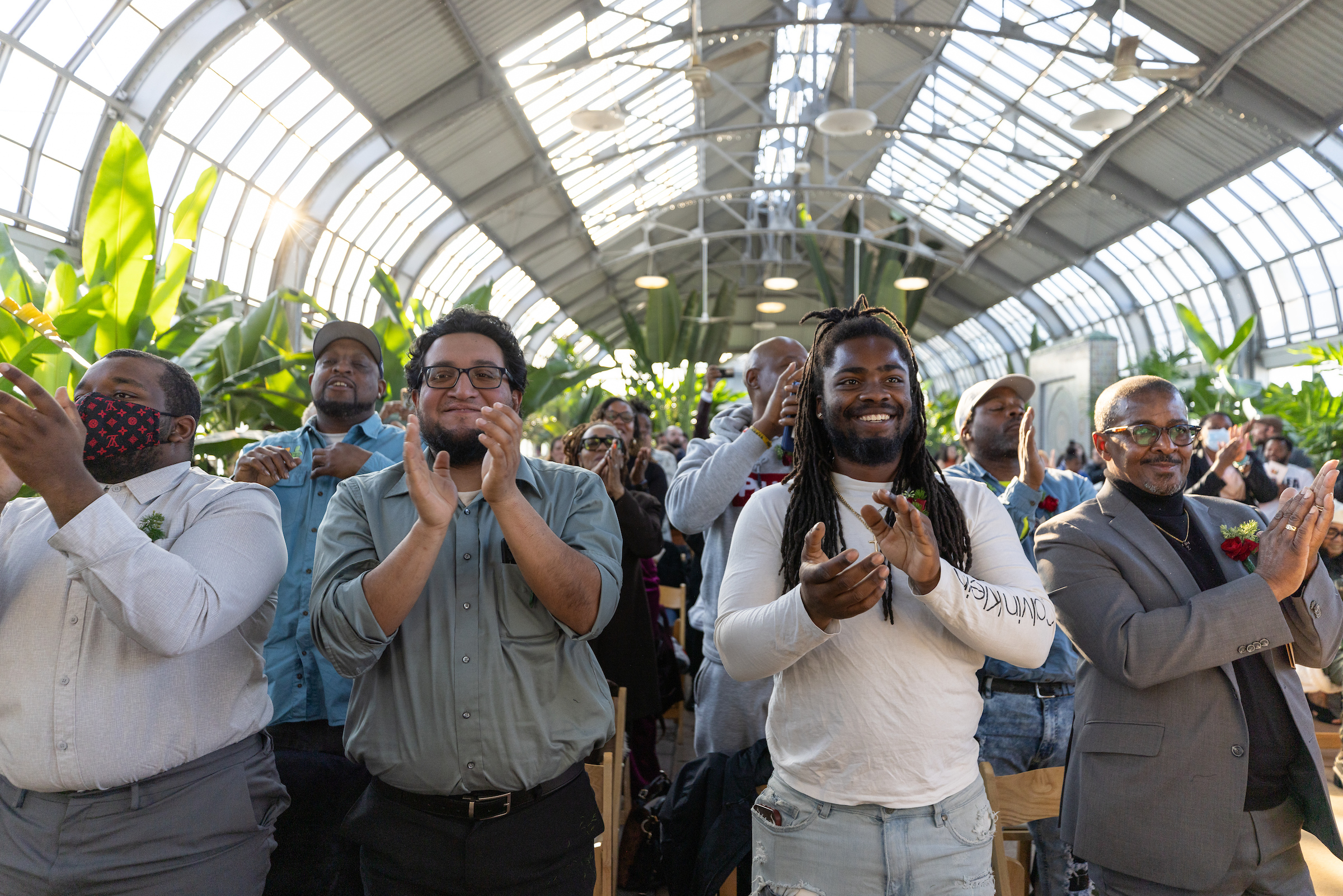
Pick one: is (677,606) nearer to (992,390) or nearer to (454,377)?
(992,390)

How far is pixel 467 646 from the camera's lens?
5.29 ft

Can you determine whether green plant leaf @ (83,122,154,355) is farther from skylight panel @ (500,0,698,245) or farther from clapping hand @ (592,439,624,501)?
skylight panel @ (500,0,698,245)

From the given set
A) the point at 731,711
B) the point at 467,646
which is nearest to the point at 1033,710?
the point at 731,711

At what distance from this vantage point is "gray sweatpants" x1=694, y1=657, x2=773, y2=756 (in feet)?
8.37

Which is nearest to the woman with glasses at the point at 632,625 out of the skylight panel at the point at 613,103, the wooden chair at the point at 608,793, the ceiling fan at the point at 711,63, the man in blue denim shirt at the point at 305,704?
the wooden chair at the point at 608,793

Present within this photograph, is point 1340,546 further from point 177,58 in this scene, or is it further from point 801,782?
point 177,58

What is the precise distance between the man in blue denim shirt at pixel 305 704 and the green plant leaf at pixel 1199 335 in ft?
39.8

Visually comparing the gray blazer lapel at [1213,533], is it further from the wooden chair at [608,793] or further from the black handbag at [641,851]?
the black handbag at [641,851]

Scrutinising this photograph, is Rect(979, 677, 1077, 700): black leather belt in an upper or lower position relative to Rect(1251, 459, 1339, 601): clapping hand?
lower

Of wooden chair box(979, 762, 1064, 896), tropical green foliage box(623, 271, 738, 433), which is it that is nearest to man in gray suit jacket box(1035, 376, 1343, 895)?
wooden chair box(979, 762, 1064, 896)

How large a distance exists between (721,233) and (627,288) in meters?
6.80

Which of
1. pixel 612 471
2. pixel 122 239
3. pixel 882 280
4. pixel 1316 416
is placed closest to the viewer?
pixel 612 471

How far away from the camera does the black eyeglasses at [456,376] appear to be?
1715 mm

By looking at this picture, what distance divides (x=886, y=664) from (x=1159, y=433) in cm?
94
